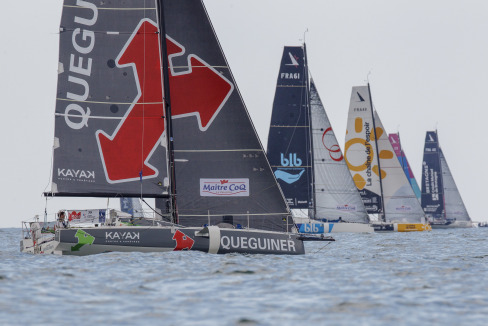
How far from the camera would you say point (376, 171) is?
188ft

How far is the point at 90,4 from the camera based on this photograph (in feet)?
74.6

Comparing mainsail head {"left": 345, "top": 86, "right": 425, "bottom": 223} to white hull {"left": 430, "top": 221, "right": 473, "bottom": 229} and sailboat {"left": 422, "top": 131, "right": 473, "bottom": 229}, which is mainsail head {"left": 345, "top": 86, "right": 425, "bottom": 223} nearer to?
white hull {"left": 430, "top": 221, "right": 473, "bottom": 229}

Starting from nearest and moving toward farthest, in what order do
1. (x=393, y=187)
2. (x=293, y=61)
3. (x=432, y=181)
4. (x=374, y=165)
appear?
1. (x=293, y=61)
2. (x=374, y=165)
3. (x=393, y=187)
4. (x=432, y=181)

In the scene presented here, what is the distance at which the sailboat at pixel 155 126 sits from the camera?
73.1 feet

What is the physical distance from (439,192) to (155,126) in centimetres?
6547

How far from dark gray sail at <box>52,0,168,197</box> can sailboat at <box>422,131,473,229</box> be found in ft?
208

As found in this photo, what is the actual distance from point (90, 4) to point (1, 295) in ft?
41.0

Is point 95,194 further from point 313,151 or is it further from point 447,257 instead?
point 313,151

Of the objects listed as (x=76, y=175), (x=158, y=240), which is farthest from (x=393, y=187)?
(x=158, y=240)

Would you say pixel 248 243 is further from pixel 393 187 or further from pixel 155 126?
pixel 393 187

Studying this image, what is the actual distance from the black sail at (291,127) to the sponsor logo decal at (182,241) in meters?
29.5

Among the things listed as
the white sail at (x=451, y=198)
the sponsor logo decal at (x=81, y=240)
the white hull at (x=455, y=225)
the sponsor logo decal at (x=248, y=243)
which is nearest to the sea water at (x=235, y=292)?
the sponsor logo decal at (x=81, y=240)

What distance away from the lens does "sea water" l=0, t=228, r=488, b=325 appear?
412 inches

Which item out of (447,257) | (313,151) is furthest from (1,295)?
→ (313,151)
